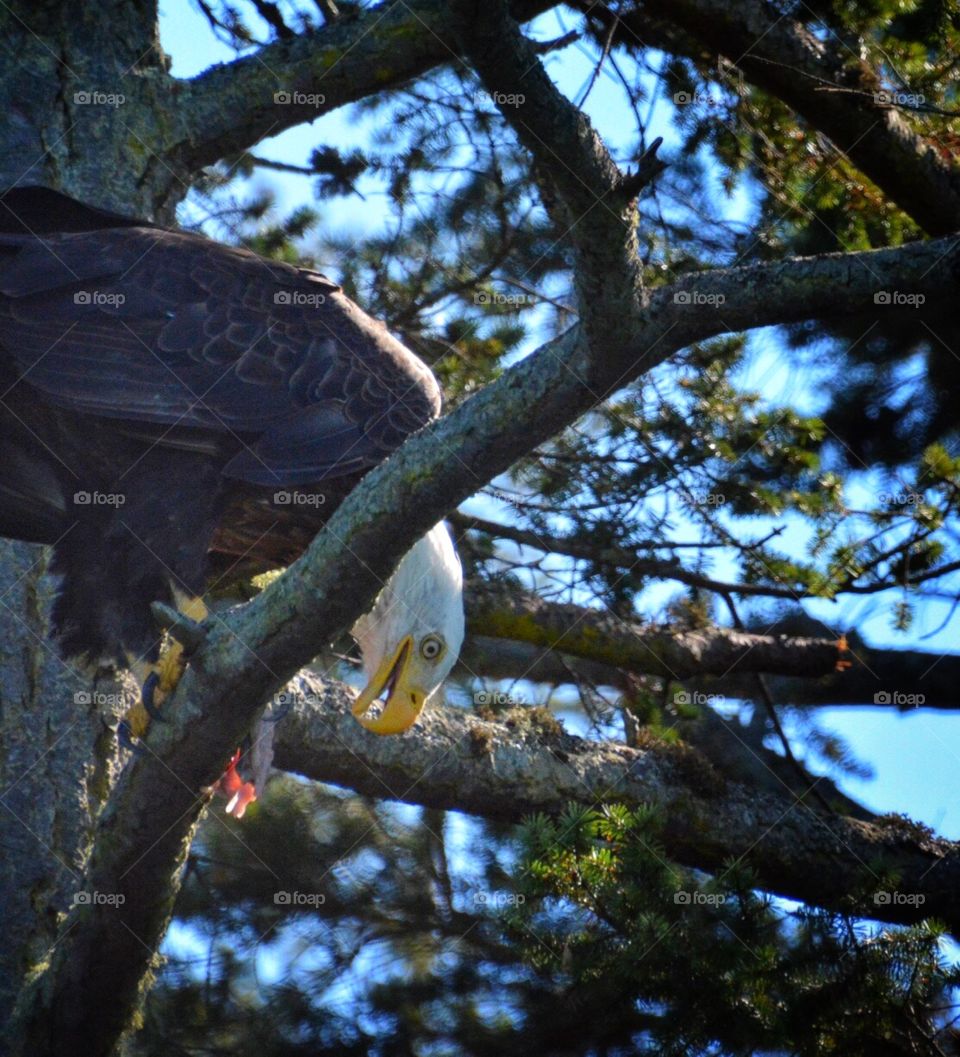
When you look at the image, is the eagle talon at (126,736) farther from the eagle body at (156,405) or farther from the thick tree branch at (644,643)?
the thick tree branch at (644,643)

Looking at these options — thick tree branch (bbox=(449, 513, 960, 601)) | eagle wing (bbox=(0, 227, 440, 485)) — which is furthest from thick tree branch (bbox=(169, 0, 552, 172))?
thick tree branch (bbox=(449, 513, 960, 601))

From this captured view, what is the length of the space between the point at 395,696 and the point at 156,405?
1.20 metres

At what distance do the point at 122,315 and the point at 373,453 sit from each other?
3.03 feet

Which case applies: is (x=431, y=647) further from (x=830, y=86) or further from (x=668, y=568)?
(x=830, y=86)

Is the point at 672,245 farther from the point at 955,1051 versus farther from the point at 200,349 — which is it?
the point at 955,1051

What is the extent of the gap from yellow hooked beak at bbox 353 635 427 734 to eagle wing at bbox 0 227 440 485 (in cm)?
69

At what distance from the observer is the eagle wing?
3.60 meters

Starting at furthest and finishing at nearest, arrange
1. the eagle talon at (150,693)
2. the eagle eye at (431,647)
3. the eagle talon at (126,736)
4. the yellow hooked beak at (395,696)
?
the eagle eye at (431,647), the yellow hooked beak at (395,696), the eagle talon at (126,736), the eagle talon at (150,693)

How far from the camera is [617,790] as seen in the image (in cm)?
383

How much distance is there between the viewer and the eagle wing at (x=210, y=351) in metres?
3.60

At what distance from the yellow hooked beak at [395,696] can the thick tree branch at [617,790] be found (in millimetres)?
84

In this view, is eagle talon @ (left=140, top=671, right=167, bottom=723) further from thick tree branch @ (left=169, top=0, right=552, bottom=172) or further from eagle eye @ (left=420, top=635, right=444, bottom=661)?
thick tree branch @ (left=169, top=0, right=552, bottom=172)

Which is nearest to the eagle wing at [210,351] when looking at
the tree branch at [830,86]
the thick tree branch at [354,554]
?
the thick tree branch at [354,554]

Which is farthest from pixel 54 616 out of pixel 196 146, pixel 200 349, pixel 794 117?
pixel 794 117
